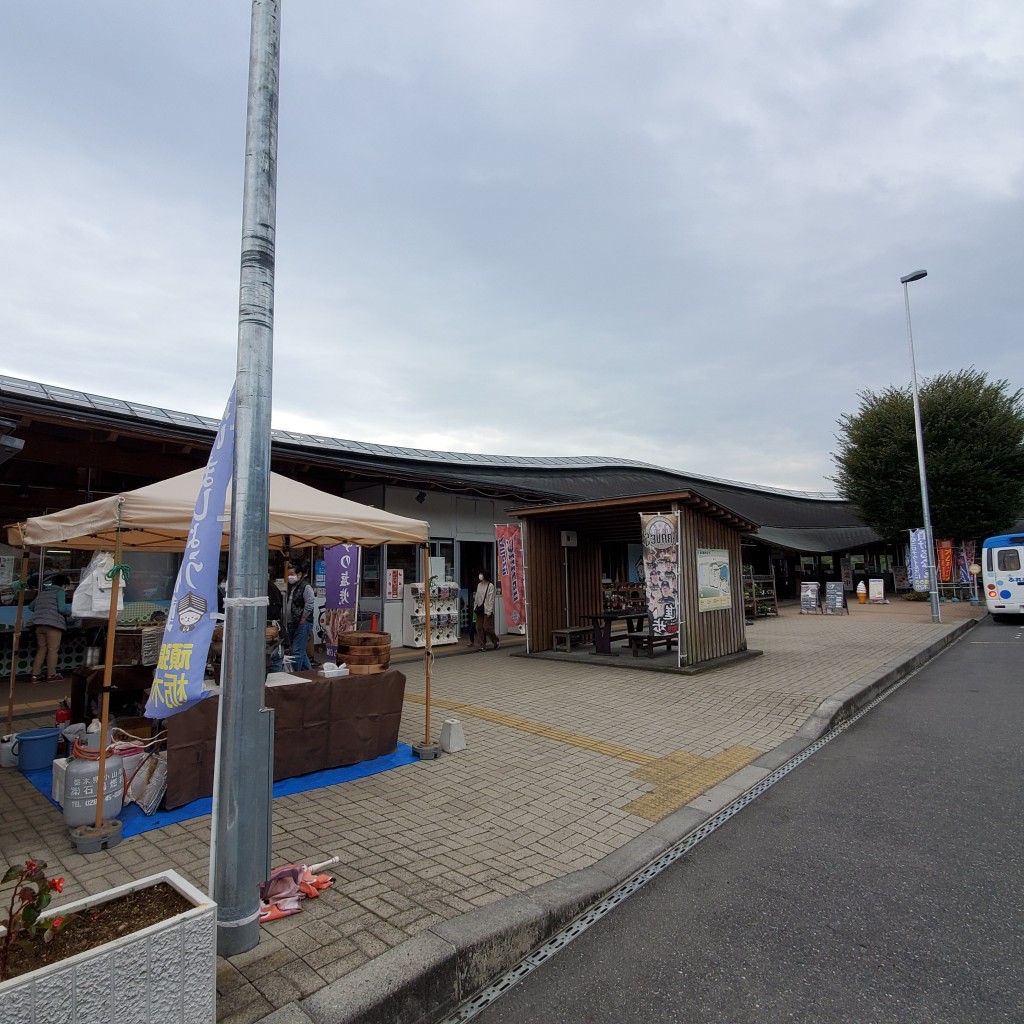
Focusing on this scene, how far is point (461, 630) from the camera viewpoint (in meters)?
16.1

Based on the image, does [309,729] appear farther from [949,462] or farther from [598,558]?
[949,462]

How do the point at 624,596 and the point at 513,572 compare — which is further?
the point at 624,596

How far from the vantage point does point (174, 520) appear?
4.52 m

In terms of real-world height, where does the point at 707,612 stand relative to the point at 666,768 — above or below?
above

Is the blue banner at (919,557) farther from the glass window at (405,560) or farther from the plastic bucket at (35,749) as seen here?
the plastic bucket at (35,749)

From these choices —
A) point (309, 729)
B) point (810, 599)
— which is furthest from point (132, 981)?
point (810, 599)

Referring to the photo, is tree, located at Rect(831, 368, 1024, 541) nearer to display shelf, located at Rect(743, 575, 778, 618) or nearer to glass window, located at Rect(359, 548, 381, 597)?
display shelf, located at Rect(743, 575, 778, 618)

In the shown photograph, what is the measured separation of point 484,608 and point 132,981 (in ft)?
36.5

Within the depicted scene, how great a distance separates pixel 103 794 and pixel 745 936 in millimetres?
3863

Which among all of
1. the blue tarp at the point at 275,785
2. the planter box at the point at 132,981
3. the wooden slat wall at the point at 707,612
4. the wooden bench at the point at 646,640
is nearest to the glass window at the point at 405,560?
the wooden bench at the point at 646,640

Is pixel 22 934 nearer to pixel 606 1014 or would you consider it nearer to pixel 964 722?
pixel 606 1014

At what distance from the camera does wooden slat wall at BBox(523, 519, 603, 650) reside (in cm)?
1244

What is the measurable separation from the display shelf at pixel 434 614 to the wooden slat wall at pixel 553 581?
1904 mm

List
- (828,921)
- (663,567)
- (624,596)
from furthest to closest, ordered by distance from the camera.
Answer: (624,596) → (663,567) → (828,921)
